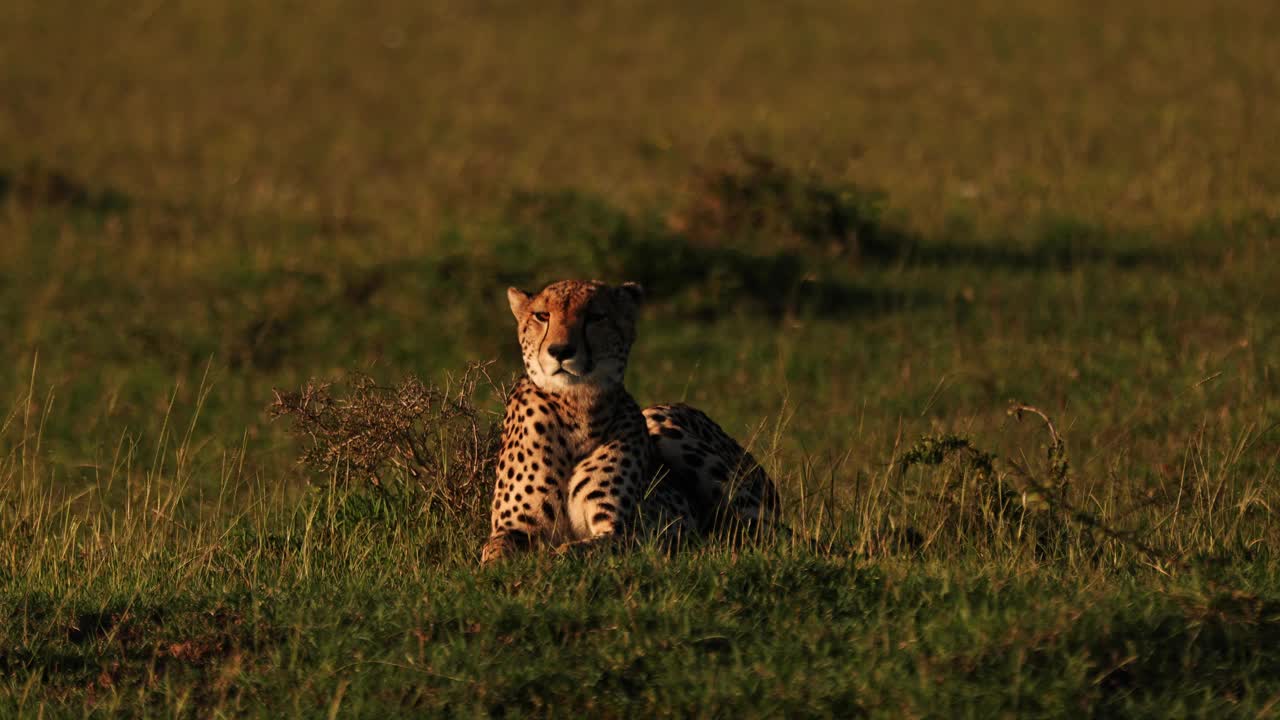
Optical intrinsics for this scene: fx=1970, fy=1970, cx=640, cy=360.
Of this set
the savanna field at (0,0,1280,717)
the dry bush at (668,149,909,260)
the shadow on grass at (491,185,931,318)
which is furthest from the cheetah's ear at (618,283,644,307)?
the dry bush at (668,149,909,260)

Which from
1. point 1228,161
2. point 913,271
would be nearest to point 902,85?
point 1228,161

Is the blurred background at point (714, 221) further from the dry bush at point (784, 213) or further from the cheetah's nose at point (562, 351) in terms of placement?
the cheetah's nose at point (562, 351)

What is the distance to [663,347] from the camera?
11.3 metres

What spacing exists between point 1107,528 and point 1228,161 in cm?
923

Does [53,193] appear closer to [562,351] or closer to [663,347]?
[663,347]

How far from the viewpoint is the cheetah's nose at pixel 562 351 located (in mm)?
6004

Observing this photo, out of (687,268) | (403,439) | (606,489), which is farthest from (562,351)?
(687,268)

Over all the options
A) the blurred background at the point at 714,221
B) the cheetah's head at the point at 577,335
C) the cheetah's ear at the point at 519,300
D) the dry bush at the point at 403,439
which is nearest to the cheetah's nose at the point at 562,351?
the cheetah's head at the point at 577,335

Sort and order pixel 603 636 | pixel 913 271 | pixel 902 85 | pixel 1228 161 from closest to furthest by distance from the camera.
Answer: pixel 603 636 → pixel 913 271 → pixel 1228 161 → pixel 902 85

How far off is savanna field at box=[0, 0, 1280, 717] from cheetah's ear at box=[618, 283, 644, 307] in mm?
831

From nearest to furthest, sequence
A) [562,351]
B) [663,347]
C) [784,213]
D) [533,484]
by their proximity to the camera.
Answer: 1. [562,351]
2. [533,484]
3. [663,347]
4. [784,213]

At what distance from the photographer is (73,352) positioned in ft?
38.2

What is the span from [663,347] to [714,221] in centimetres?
186

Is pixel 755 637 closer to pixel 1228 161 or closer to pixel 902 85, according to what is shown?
pixel 1228 161
